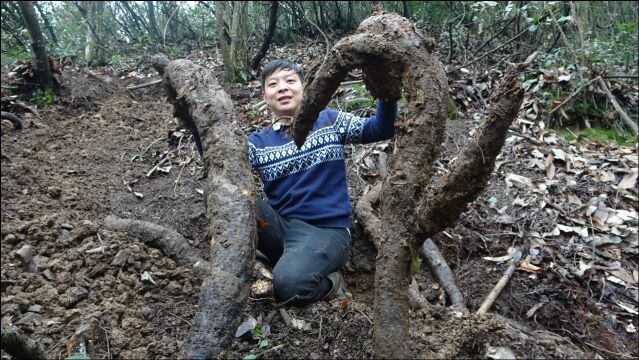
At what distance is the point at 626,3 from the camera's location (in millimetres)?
7906

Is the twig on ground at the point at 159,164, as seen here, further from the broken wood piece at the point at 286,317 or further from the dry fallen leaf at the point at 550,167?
the dry fallen leaf at the point at 550,167

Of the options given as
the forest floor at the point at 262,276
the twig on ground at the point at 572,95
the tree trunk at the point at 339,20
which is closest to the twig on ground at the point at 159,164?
the forest floor at the point at 262,276

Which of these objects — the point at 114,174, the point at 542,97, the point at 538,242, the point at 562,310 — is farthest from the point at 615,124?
the point at 114,174

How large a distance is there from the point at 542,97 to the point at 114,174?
443cm

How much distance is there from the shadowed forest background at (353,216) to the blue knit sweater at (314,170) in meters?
0.34

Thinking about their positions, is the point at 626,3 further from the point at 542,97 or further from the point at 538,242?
the point at 538,242

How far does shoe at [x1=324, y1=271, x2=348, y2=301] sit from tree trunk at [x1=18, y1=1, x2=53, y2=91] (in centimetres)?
432

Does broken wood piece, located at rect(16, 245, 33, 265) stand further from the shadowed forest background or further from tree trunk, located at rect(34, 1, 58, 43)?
tree trunk, located at rect(34, 1, 58, 43)

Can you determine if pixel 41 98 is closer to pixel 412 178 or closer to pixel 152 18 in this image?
pixel 412 178

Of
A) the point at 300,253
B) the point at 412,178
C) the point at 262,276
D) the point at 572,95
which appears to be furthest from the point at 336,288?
the point at 572,95

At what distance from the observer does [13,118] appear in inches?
173

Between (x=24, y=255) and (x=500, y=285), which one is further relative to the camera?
(x=500, y=285)

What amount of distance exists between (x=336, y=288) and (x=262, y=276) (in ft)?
1.52

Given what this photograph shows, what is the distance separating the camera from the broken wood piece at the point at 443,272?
290 cm
